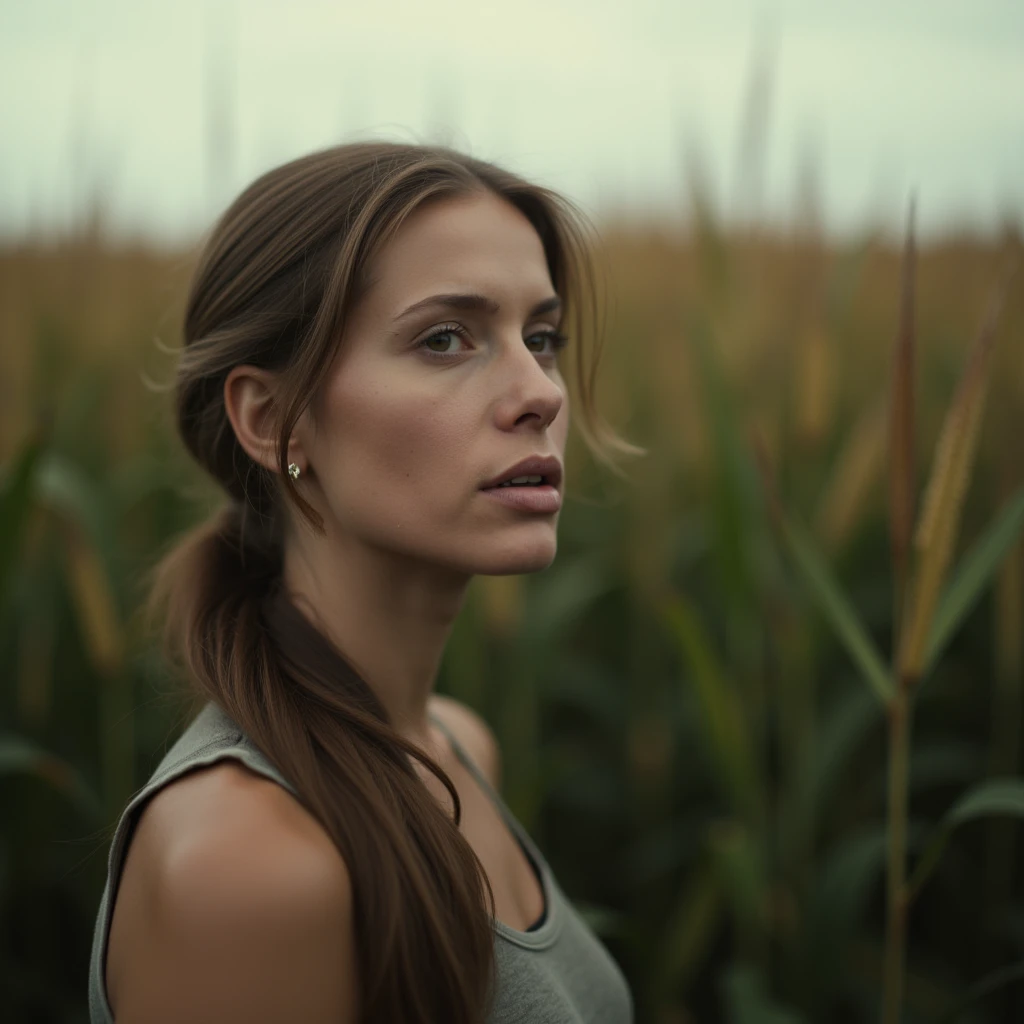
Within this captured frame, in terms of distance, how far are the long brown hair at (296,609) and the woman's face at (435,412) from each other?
1.6 inches

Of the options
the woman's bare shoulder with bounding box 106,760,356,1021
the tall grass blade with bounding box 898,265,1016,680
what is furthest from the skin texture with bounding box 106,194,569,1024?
the tall grass blade with bounding box 898,265,1016,680

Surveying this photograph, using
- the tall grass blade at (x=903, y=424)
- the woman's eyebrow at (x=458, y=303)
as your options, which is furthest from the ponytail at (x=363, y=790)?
the tall grass blade at (x=903, y=424)

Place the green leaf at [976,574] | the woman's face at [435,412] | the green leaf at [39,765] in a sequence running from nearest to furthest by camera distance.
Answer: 1. the woman's face at [435,412]
2. the green leaf at [976,574]
3. the green leaf at [39,765]

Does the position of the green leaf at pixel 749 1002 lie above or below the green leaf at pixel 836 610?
below

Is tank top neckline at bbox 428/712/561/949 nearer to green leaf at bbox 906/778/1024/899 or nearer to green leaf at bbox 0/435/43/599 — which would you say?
green leaf at bbox 906/778/1024/899

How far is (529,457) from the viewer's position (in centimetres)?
122

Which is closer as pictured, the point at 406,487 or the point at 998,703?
the point at 406,487

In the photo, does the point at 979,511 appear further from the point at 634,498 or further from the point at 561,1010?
the point at 561,1010

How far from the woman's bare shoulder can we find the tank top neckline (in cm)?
32

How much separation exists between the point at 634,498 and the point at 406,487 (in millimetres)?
1806

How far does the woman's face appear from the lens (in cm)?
121

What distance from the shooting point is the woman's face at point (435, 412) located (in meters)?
1.21

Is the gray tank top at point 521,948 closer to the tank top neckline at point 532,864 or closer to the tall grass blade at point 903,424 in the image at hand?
the tank top neckline at point 532,864

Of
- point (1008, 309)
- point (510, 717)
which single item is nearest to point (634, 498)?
point (510, 717)
